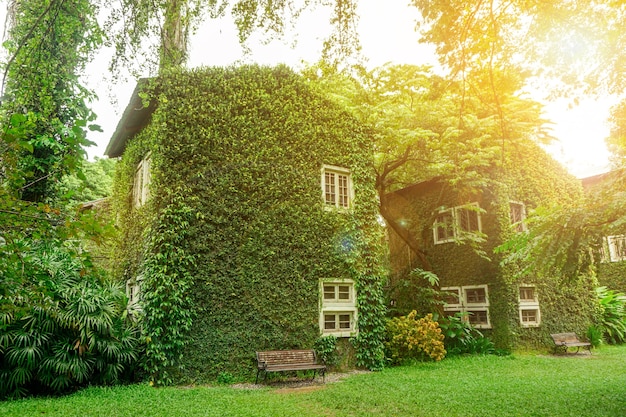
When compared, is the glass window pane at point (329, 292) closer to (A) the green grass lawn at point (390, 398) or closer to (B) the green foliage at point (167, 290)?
(A) the green grass lawn at point (390, 398)

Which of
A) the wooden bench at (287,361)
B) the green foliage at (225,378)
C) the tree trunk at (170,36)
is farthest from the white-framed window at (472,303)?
the tree trunk at (170,36)

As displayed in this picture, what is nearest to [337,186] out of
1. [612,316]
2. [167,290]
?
[167,290]

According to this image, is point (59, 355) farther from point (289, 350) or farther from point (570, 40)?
point (570, 40)

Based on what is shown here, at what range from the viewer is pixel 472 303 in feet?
52.2

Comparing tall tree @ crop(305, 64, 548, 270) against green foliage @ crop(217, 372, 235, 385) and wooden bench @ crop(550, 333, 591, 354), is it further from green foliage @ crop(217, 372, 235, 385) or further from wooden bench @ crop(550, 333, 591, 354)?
green foliage @ crop(217, 372, 235, 385)

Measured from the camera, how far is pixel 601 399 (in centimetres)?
796

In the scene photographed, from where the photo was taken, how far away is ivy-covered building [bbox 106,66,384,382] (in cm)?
980

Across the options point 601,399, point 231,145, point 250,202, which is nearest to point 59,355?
point 250,202

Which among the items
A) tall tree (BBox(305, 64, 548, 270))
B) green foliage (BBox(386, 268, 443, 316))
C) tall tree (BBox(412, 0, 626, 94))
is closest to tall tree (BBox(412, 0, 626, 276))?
tall tree (BBox(412, 0, 626, 94))

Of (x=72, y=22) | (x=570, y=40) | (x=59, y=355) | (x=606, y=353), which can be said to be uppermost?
(x=570, y=40)

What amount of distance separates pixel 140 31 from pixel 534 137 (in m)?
15.3

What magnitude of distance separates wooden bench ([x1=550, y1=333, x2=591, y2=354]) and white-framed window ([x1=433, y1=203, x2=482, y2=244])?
174 inches

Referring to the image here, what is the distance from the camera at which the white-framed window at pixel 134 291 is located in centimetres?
996

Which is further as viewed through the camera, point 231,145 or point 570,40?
point 231,145
